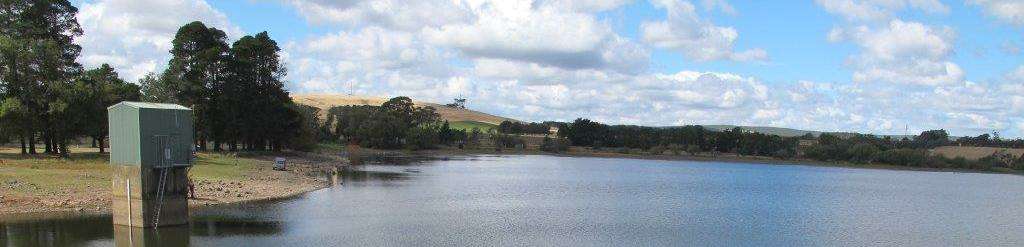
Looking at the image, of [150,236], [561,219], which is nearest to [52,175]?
[150,236]

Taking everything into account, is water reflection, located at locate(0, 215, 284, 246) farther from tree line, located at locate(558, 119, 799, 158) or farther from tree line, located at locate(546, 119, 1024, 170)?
tree line, located at locate(558, 119, 799, 158)

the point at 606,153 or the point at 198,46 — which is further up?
the point at 198,46

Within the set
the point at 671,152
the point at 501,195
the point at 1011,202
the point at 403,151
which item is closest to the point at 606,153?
the point at 671,152

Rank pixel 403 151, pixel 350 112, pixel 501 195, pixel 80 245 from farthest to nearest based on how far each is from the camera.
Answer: pixel 350 112, pixel 403 151, pixel 501 195, pixel 80 245

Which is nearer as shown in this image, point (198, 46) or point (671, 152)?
point (198, 46)

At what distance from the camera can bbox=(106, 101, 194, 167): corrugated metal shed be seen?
31875 millimetres

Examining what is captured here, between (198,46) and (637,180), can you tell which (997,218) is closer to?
(637,180)

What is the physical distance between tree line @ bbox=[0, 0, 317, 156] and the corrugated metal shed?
2415cm

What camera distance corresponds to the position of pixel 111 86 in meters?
58.9

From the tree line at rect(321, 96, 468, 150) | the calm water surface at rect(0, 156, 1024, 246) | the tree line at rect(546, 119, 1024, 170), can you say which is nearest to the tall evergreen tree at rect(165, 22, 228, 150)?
the calm water surface at rect(0, 156, 1024, 246)

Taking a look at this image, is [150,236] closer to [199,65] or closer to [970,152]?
[199,65]

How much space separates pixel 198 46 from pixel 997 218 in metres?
69.0

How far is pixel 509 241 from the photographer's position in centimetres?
3347

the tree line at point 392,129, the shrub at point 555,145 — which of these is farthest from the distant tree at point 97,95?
the shrub at point 555,145
